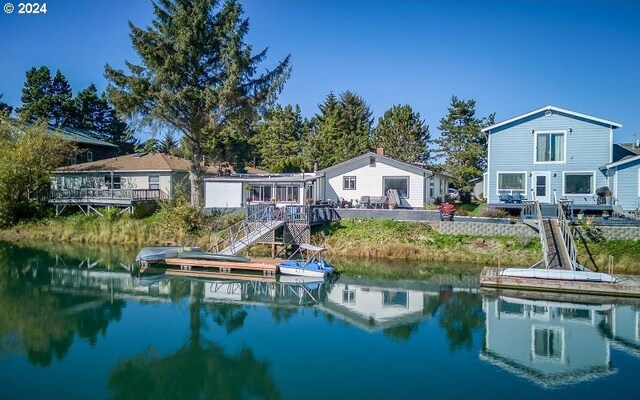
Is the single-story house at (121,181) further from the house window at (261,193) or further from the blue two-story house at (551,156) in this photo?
the blue two-story house at (551,156)

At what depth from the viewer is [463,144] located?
159 feet

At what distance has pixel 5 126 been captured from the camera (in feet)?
137

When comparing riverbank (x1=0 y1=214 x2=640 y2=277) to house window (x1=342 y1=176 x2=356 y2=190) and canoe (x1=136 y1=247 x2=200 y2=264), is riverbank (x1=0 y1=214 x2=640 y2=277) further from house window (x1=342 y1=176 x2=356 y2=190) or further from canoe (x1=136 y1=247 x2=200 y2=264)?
house window (x1=342 y1=176 x2=356 y2=190)

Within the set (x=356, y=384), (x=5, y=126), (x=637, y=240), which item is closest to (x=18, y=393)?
(x=356, y=384)

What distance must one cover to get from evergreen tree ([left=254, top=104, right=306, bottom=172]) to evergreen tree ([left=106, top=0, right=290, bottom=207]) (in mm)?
20014

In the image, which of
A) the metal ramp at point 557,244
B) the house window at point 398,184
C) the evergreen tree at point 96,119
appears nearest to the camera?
the metal ramp at point 557,244

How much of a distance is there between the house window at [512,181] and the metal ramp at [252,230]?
43.9 ft

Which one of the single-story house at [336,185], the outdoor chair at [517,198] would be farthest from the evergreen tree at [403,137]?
the outdoor chair at [517,198]

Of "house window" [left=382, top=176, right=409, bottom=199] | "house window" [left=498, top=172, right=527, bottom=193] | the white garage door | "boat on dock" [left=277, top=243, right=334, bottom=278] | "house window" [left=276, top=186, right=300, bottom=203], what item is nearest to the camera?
"boat on dock" [left=277, top=243, right=334, bottom=278]

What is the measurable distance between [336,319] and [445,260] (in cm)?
1078

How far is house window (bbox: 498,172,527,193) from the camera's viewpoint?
29.1 meters

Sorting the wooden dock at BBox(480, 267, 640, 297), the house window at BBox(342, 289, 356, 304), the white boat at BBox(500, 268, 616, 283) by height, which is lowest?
the house window at BBox(342, 289, 356, 304)

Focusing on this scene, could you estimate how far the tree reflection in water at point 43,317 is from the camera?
13844mm

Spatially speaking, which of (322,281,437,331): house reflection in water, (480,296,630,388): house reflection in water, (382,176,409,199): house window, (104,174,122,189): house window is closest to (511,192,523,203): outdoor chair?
(382,176,409,199): house window
